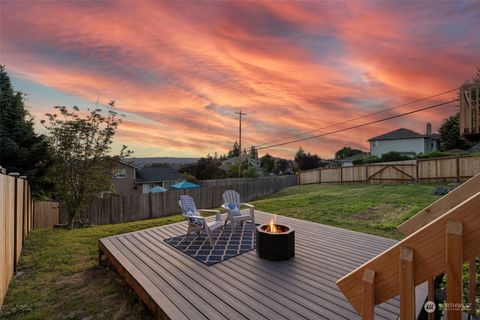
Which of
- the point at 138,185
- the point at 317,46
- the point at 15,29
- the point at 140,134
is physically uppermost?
the point at 317,46

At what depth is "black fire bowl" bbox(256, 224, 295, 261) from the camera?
397 cm

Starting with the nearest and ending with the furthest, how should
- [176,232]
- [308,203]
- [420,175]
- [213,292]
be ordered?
[213,292]
[176,232]
[308,203]
[420,175]

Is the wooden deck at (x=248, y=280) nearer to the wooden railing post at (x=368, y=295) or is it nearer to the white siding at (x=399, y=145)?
the wooden railing post at (x=368, y=295)

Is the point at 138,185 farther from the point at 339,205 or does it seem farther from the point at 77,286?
the point at 77,286

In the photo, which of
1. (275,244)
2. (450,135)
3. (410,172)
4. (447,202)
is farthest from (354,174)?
(447,202)

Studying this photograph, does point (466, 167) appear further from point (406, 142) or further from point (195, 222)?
point (406, 142)

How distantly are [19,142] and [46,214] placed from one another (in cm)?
400

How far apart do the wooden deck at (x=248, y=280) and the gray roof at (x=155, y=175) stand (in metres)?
23.8

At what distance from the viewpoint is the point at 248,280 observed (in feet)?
10.9

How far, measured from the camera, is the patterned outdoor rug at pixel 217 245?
13.7ft

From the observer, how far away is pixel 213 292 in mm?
3020

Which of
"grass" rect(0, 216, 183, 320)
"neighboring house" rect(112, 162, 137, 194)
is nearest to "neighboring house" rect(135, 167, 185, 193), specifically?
"neighboring house" rect(112, 162, 137, 194)

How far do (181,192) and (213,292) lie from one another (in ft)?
36.4

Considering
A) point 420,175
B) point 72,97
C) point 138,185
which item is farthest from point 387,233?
point 138,185
